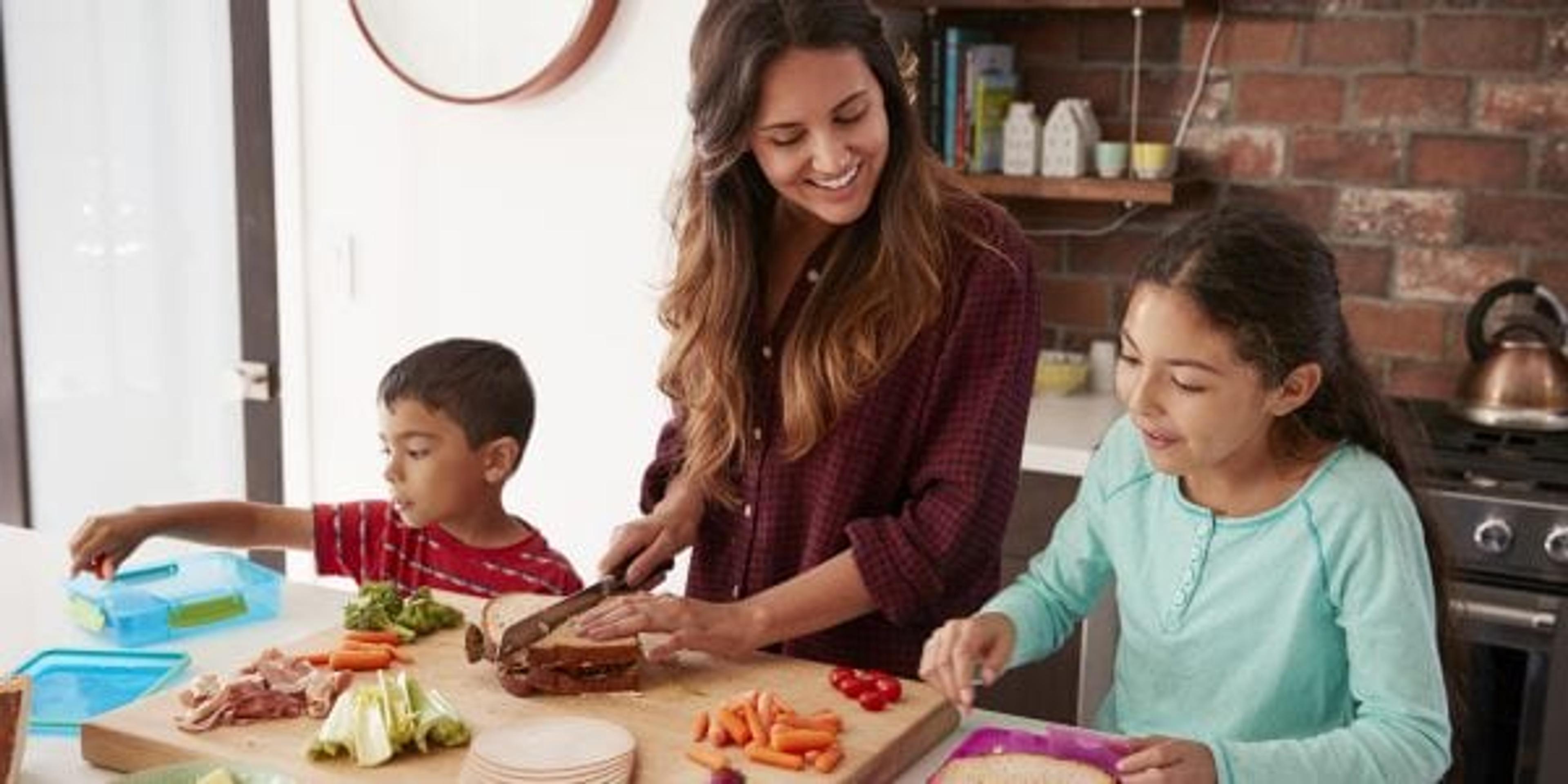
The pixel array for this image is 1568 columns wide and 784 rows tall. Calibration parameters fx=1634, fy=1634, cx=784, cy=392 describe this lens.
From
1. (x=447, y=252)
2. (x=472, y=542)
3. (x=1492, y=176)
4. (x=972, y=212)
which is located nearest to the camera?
(x=972, y=212)

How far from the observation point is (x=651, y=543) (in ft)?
5.92

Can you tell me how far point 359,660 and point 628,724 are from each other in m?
0.31

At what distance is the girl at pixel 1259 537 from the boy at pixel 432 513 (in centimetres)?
66

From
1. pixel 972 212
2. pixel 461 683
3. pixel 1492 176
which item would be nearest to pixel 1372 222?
pixel 1492 176

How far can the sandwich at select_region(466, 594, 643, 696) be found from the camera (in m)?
1.52

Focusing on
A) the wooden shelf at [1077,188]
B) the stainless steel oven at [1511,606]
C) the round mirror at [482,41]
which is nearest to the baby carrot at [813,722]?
the stainless steel oven at [1511,606]

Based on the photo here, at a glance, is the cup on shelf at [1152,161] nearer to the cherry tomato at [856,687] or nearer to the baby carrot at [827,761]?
the cherry tomato at [856,687]

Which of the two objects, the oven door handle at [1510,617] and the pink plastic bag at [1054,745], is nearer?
the pink plastic bag at [1054,745]

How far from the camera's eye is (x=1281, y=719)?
1475 mm

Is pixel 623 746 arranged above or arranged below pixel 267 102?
below

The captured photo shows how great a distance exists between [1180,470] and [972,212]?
1.42 ft

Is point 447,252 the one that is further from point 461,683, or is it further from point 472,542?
point 461,683

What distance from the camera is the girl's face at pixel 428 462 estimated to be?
191 centimetres

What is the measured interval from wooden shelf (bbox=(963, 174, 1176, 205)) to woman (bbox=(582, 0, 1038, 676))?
1.15 metres
